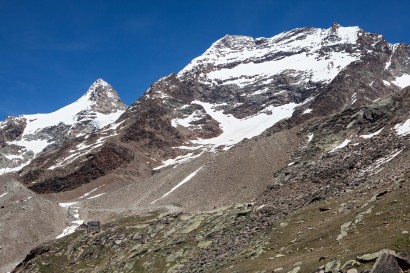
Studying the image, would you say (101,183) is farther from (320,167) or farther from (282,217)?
(282,217)

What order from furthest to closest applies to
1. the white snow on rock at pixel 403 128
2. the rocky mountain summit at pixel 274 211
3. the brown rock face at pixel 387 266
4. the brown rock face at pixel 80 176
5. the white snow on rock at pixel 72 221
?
the brown rock face at pixel 80 176 < the white snow on rock at pixel 72 221 < the white snow on rock at pixel 403 128 < the rocky mountain summit at pixel 274 211 < the brown rock face at pixel 387 266

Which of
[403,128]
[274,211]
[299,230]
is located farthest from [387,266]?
[403,128]

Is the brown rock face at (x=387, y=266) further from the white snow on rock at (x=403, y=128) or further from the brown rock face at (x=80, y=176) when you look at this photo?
the brown rock face at (x=80, y=176)

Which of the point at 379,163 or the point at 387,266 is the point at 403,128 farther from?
the point at 387,266

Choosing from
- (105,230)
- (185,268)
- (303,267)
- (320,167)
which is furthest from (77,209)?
(303,267)

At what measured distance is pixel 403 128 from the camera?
211 feet

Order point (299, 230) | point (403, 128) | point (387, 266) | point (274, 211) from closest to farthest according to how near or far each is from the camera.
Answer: point (387, 266) → point (299, 230) → point (274, 211) → point (403, 128)

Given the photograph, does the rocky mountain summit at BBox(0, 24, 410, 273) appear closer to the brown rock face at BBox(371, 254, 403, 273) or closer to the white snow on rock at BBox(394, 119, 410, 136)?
the brown rock face at BBox(371, 254, 403, 273)

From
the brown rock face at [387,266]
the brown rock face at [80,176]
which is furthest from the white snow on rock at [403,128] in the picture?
the brown rock face at [80,176]

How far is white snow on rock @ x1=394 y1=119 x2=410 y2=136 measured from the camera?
6130 centimetres

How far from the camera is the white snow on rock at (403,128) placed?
61.3 metres

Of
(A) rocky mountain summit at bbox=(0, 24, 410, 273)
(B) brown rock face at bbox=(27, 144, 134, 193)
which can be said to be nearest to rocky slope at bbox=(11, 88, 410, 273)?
(A) rocky mountain summit at bbox=(0, 24, 410, 273)

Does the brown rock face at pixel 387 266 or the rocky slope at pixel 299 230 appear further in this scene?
the rocky slope at pixel 299 230

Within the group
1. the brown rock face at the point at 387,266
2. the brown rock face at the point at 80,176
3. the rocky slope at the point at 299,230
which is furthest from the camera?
the brown rock face at the point at 80,176
